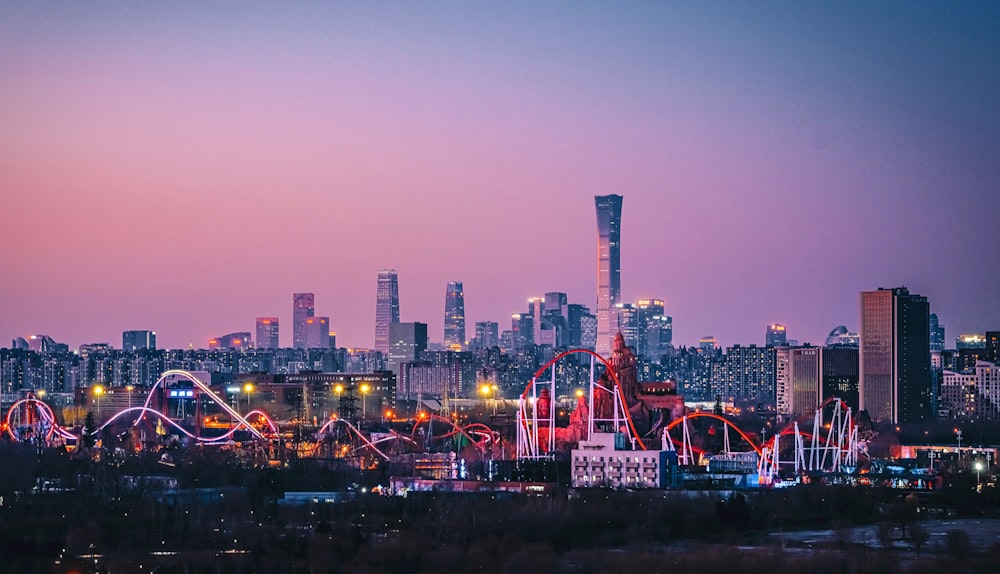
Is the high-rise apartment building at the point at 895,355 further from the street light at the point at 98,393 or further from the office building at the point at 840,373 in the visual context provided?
the street light at the point at 98,393

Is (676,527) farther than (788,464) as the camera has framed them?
No

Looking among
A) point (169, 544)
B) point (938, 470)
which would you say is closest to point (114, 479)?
point (169, 544)

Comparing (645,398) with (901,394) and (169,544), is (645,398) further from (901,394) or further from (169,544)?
(169,544)

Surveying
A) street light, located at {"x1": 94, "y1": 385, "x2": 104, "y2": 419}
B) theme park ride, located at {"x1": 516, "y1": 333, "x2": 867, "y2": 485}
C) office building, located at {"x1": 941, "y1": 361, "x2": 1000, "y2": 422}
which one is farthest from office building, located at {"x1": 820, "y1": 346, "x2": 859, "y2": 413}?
street light, located at {"x1": 94, "y1": 385, "x2": 104, "y2": 419}

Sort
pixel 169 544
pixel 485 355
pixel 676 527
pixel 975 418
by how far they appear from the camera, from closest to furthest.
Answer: pixel 169 544 → pixel 676 527 → pixel 975 418 → pixel 485 355

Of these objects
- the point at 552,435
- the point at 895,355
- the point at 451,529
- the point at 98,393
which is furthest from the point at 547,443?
the point at 895,355

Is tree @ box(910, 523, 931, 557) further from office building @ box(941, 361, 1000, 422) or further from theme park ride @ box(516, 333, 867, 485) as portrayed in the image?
office building @ box(941, 361, 1000, 422)
